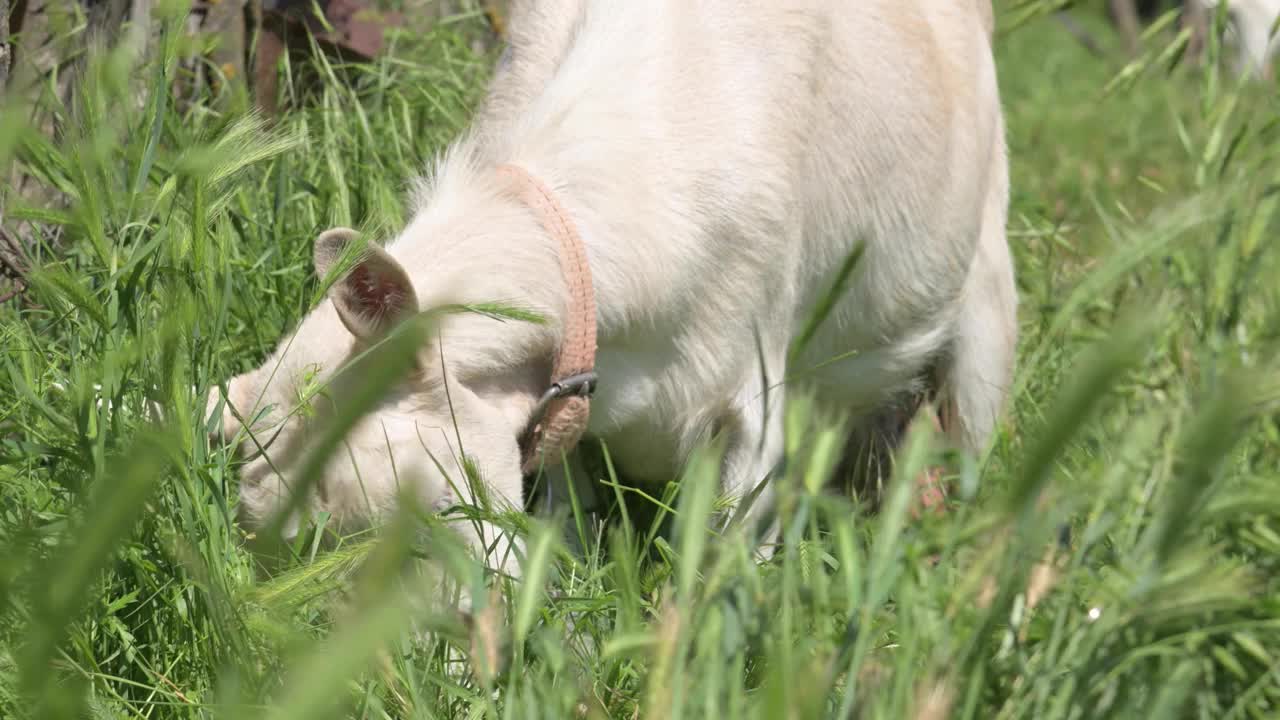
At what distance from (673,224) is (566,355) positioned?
12.6 inches

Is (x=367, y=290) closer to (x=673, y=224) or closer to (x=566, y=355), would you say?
(x=566, y=355)

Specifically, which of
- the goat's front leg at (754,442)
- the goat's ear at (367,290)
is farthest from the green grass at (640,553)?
the goat's front leg at (754,442)

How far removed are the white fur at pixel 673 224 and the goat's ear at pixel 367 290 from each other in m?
0.11

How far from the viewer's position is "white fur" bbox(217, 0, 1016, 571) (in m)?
2.30

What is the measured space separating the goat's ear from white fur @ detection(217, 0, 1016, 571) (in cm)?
11

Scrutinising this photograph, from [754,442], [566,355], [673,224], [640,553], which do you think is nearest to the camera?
[640,553]

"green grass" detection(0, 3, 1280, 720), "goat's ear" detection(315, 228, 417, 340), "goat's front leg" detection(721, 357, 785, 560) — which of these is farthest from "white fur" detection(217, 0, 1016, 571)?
"green grass" detection(0, 3, 1280, 720)

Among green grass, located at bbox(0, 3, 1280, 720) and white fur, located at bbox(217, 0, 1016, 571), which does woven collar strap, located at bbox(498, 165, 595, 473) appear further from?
green grass, located at bbox(0, 3, 1280, 720)

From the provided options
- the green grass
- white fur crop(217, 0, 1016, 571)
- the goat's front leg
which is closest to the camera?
the green grass

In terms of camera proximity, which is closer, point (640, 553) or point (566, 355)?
point (640, 553)

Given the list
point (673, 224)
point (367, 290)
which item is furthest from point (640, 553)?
point (673, 224)

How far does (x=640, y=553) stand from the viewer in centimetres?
211

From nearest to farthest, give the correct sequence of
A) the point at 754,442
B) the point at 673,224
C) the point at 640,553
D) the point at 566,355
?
1. the point at 640,553
2. the point at 566,355
3. the point at 673,224
4. the point at 754,442

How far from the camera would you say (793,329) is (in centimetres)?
294
